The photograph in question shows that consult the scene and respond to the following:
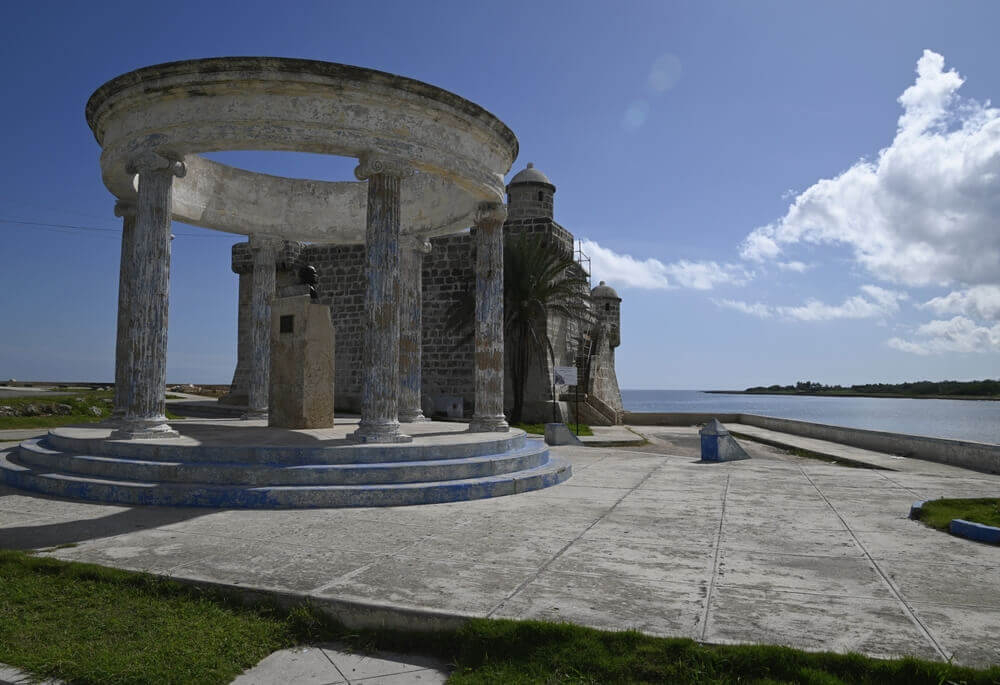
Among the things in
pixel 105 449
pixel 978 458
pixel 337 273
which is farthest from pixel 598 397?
pixel 105 449

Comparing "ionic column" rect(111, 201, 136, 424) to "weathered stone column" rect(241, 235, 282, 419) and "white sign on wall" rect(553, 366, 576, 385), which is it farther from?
"white sign on wall" rect(553, 366, 576, 385)

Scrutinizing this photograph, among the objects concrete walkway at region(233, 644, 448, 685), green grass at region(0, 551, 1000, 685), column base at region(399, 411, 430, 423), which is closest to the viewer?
green grass at region(0, 551, 1000, 685)

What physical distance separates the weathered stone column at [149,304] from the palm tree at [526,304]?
11.9 m

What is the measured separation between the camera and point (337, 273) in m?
24.8

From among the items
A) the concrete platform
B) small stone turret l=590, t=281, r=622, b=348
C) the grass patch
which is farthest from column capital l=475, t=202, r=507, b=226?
small stone turret l=590, t=281, r=622, b=348

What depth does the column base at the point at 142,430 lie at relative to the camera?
871 cm

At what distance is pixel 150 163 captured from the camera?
930 centimetres

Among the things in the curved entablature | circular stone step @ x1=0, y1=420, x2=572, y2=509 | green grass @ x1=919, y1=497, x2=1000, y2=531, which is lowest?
green grass @ x1=919, y1=497, x2=1000, y2=531

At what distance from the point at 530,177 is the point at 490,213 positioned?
Result: 44.5ft

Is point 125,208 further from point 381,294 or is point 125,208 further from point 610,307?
point 610,307

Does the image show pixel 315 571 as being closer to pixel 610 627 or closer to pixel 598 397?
pixel 610 627

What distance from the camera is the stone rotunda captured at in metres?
7.61

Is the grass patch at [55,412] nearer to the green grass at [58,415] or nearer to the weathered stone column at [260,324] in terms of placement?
the green grass at [58,415]

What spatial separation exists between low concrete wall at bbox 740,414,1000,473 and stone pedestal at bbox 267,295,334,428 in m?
11.4
